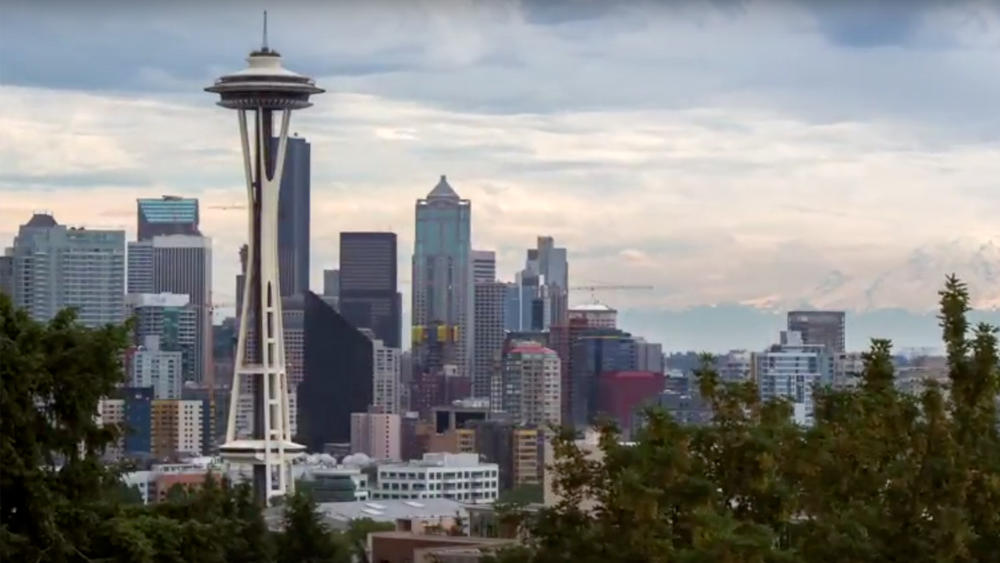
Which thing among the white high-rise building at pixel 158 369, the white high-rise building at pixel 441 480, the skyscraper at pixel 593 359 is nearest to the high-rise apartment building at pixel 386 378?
the skyscraper at pixel 593 359

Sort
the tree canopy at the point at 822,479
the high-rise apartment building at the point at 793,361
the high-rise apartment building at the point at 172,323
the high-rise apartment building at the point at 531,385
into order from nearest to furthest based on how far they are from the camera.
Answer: the tree canopy at the point at 822,479, the high-rise apartment building at the point at 793,361, the high-rise apartment building at the point at 531,385, the high-rise apartment building at the point at 172,323

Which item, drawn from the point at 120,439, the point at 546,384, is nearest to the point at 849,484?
the point at 120,439

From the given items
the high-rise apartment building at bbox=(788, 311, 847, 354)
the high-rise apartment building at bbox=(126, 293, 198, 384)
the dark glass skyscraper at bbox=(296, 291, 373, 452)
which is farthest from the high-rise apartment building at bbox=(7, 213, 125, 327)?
the high-rise apartment building at bbox=(788, 311, 847, 354)

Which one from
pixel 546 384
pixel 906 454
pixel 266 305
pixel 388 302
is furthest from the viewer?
pixel 388 302

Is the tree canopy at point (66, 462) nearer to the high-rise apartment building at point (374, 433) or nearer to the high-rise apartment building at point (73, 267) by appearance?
the high-rise apartment building at point (73, 267)

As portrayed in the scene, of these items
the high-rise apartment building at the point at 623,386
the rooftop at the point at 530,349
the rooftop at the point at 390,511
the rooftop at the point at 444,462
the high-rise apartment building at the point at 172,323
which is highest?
the high-rise apartment building at the point at 172,323

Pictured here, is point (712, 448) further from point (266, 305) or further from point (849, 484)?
point (266, 305)
